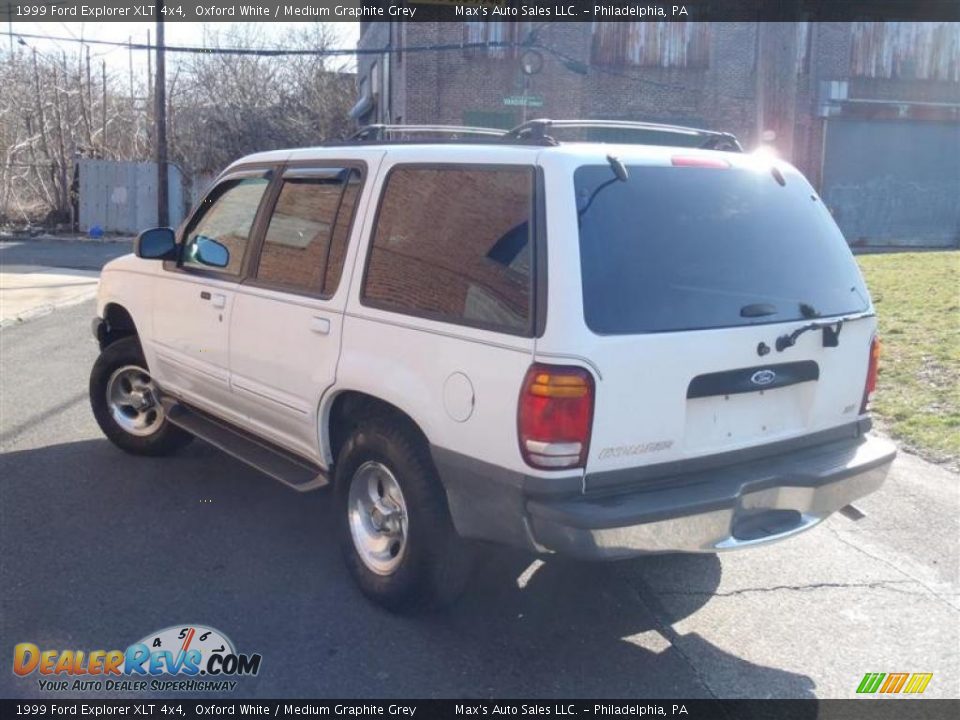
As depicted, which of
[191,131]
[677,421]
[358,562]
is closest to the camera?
[677,421]

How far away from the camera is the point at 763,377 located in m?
3.80

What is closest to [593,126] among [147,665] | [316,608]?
[316,608]

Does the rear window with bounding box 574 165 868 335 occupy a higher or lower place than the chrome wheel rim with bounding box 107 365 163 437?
higher

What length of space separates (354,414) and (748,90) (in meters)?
26.1

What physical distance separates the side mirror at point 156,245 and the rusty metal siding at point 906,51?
2663 centimetres

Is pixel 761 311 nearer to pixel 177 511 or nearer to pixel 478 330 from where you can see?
pixel 478 330

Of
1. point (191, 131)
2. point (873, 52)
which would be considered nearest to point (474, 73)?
point (873, 52)

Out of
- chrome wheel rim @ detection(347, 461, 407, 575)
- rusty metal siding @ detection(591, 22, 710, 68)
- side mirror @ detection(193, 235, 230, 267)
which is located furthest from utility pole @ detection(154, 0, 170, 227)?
chrome wheel rim @ detection(347, 461, 407, 575)

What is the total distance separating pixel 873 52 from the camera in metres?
28.0

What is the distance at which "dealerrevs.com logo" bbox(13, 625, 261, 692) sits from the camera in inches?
143

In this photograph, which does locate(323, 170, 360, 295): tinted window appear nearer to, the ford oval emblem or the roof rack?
the roof rack

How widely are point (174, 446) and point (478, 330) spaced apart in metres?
3.41

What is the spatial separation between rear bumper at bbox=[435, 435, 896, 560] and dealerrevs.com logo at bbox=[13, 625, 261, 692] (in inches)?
41.4

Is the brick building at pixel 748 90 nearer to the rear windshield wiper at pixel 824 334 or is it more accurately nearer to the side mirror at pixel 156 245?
the side mirror at pixel 156 245
